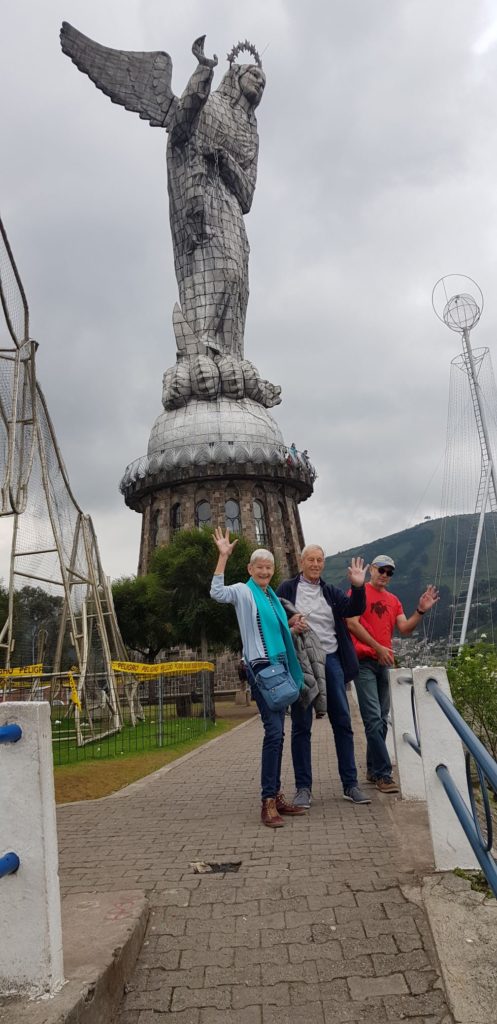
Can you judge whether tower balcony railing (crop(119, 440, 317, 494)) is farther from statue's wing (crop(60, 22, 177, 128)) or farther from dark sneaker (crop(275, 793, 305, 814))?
dark sneaker (crop(275, 793, 305, 814))

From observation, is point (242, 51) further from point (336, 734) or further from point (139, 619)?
point (336, 734)

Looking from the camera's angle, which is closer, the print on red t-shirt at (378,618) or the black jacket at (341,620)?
the black jacket at (341,620)

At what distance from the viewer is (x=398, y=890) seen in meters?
3.80

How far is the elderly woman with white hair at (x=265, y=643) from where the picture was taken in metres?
5.50

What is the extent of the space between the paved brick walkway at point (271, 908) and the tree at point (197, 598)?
63.1 feet

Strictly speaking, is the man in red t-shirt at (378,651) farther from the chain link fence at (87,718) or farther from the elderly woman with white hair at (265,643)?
the chain link fence at (87,718)

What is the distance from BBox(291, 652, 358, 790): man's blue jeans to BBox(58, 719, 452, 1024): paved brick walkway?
251mm

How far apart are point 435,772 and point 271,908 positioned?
1.09 m

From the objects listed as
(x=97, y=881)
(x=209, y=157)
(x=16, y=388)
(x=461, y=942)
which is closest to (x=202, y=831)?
(x=97, y=881)

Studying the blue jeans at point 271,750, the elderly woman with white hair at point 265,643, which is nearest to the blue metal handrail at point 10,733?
the elderly woman with white hair at point 265,643

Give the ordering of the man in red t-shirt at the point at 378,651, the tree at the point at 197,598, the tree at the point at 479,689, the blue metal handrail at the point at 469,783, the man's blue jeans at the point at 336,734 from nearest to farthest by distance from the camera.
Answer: the blue metal handrail at the point at 469,783 → the man's blue jeans at the point at 336,734 → the man in red t-shirt at the point at 378,651 → the tree at the point at 479,689 → the tree at the point at 197,598

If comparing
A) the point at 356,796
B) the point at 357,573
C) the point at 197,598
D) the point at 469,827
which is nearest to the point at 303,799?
the point at 356,796

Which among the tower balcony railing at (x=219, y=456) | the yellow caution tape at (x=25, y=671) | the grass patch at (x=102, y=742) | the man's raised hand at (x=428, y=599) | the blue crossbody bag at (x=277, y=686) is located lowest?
the grass patch at (x=102, y=742)

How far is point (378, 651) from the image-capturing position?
6.41 meters
